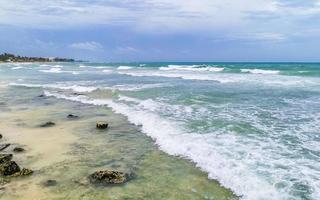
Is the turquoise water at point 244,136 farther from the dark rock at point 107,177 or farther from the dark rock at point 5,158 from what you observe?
the dark rock at point 5,158

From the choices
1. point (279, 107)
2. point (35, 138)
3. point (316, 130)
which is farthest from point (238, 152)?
point (279, 107)

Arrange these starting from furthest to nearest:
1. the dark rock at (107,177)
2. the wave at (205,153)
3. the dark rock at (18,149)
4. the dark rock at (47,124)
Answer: the dark rock at (47,124)
the dark rock at (18,149)
the dark rock at (107,177)
the wave at (205,153)

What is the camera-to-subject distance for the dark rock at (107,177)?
27.1ft

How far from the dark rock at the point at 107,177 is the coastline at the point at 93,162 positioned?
208 millimetres

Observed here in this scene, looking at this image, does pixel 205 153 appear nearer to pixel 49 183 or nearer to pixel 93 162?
pixel 93 162

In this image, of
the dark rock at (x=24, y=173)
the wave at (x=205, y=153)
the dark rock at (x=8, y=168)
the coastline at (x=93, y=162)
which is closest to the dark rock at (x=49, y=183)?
the coastline at (x=93, y=162)

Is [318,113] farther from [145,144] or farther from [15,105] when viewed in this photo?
[15,105]

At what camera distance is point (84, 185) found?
8148 millimetres

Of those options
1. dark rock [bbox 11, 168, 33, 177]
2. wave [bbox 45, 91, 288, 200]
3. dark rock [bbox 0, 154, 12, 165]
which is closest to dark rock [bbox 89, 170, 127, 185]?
dark rock [bbox 11, 168, 33, 177]

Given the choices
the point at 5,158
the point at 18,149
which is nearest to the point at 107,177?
the point at 5,158

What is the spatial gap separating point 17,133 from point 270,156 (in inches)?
321

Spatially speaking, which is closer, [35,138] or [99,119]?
[35,138]

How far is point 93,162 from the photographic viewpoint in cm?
973

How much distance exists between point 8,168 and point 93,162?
1953 millimetres
